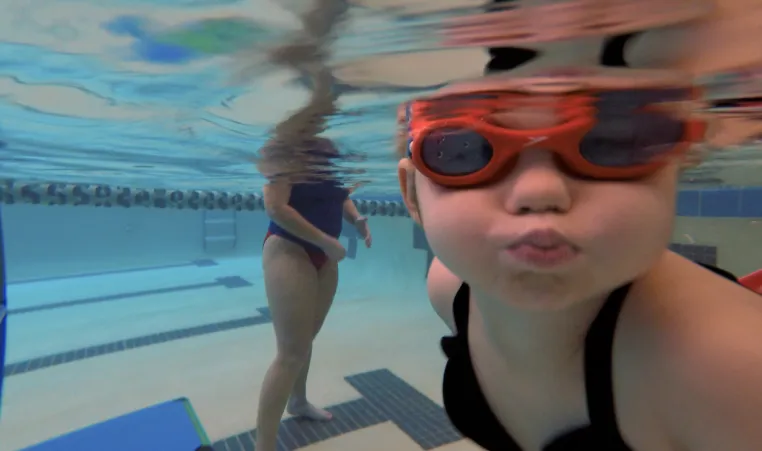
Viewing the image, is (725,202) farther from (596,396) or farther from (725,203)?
(596,396)

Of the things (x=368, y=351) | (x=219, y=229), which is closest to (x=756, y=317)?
(x=368, y=351)

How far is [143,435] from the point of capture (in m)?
3.39

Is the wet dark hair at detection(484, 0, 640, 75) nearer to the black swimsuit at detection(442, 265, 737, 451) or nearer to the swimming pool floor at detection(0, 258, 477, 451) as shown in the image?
the black swimsuit at detection(442, 265, 737, 451)

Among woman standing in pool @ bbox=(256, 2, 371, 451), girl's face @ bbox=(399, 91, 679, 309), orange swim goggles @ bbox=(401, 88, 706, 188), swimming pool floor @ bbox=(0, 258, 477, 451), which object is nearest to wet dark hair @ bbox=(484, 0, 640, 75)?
Result: orange swim goggles @ bbox=(401, 88, 706, 188)

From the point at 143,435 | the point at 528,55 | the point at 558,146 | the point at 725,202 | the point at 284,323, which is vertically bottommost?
the point at 143,435

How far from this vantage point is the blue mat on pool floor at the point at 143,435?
127 inches

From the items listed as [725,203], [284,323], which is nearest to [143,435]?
[284,323]

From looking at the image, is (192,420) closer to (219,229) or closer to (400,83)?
(400,83)

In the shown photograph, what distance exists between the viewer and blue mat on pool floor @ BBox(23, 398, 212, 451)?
3.22m

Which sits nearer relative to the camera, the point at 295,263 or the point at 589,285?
the point at 589,285

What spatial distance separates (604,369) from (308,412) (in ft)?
11.2

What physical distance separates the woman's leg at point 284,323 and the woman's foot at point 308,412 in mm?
963

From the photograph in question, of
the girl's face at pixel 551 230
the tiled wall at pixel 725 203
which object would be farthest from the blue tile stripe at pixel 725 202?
the girl's face at pixel 551 230

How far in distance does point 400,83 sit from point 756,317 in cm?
165
